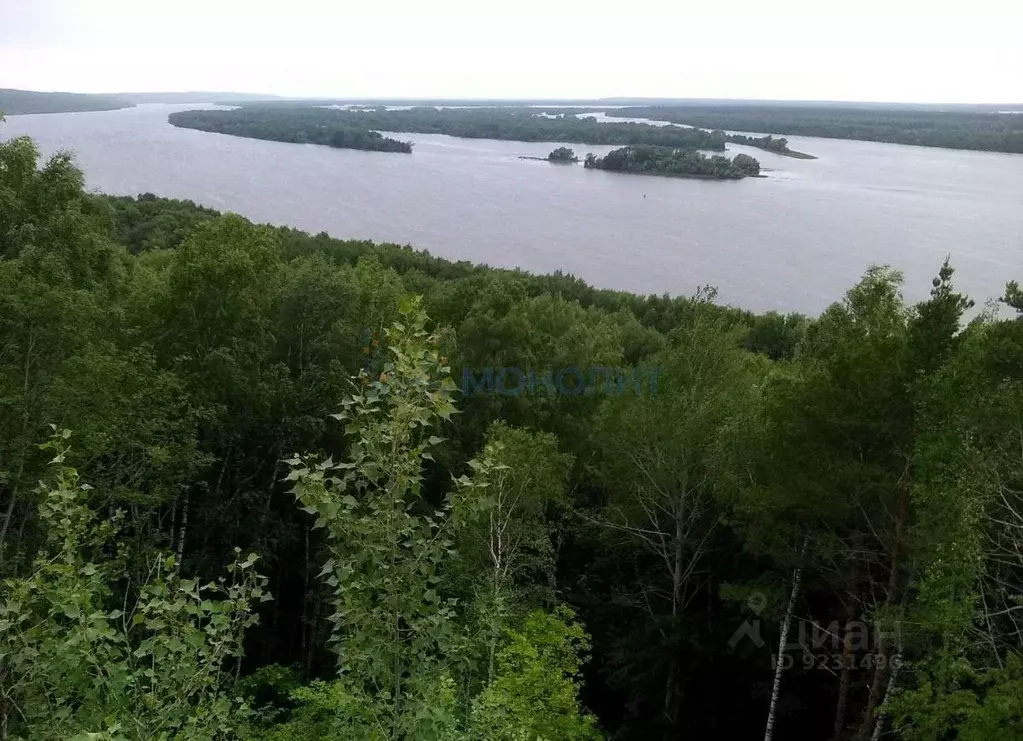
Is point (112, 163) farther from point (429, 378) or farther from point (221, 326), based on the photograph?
point (429, 378)

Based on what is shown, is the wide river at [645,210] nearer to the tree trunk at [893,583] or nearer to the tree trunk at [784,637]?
the tree trunk at [784,637]

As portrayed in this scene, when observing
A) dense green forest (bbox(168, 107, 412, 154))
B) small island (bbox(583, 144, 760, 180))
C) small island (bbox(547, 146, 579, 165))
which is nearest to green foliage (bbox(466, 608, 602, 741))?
small island (bbox(583, 144, 760, 180))

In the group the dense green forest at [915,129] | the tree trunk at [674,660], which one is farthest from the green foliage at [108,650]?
the dense green forest at [915,129]

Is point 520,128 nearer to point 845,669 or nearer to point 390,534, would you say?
point 845,669

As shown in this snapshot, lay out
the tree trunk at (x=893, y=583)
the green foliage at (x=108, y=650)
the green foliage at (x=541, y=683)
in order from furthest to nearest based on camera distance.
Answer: the tree trunk at (x=893, y=583)
the green foliage at (x=541, y=683)
the green foliage at (x=108, y=650)

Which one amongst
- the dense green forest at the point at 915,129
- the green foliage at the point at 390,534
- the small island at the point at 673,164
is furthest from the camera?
→ the dense green forest at the point at 915,129

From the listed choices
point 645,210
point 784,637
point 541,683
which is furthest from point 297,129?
point 541,683
